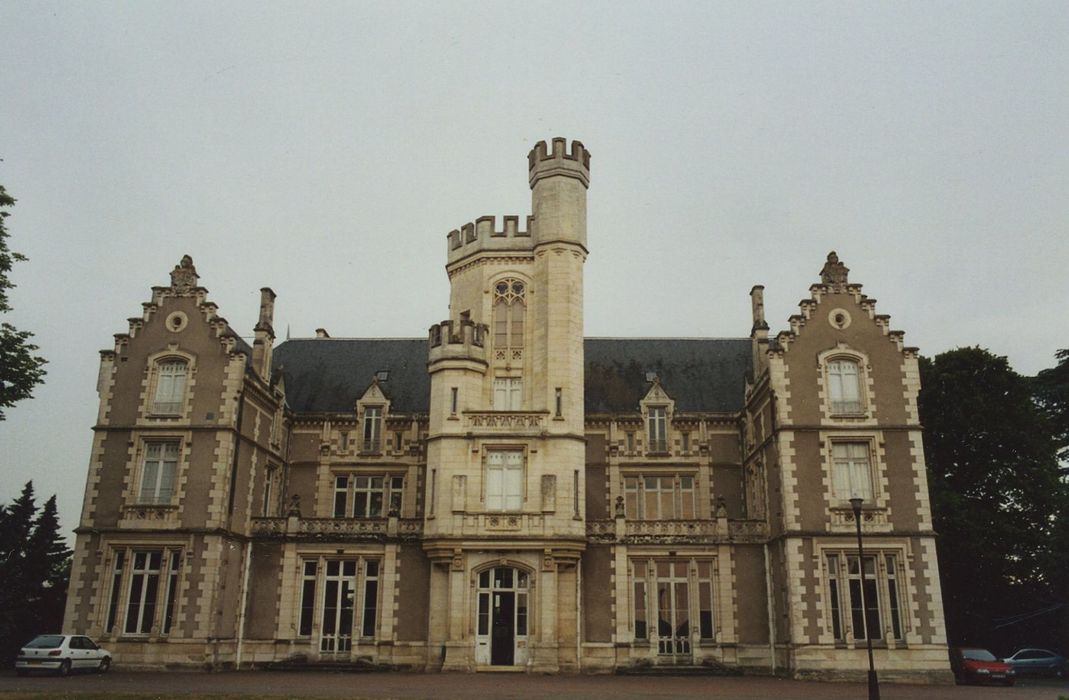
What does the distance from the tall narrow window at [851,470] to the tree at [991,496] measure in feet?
26.6

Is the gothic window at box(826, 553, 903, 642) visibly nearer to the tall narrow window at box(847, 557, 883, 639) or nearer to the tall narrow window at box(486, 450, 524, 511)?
the tall narrow window at box(847, 557, 883, 639)

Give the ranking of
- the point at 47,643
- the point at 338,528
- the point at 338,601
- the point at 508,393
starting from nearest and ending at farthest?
the point at 47,643
the point at 338,601
the point at 338,528
the point at 508,393

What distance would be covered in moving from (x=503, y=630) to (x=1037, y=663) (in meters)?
22.2

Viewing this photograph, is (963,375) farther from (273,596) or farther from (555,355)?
(273,596)

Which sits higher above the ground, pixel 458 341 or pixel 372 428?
pixel 458 341

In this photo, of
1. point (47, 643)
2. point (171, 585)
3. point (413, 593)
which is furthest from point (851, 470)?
point (47, 643)

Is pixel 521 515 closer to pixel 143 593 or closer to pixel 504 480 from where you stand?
pixel 504 480

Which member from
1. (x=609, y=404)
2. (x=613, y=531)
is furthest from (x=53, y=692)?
(x=609, y=404)

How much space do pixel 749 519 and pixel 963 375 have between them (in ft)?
43.2

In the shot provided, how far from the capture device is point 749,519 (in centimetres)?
3259

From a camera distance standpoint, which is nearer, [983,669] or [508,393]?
[983,669]

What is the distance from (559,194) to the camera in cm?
3384

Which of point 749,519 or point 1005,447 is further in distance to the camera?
point 1005,447

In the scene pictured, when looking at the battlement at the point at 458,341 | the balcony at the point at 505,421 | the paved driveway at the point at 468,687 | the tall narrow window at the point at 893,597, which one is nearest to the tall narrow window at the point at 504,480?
the balcony at the point at 505,421
